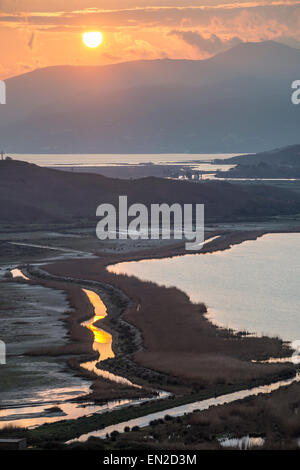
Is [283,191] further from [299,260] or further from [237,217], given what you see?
[299,260]

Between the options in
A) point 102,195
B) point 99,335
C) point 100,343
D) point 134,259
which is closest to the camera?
point 100,343

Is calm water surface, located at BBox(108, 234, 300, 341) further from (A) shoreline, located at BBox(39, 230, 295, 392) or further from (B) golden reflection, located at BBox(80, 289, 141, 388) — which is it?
(B) golden reflection, located at BBox(80, 289, 141, 388)

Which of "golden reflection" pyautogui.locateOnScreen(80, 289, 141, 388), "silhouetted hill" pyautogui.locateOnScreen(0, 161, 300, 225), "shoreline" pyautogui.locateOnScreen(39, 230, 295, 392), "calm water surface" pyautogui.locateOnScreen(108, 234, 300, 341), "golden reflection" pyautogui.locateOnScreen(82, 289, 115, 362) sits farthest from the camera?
"silhouetted hill" pyautogui.locateOnScreen(0, 161, 300, 225)

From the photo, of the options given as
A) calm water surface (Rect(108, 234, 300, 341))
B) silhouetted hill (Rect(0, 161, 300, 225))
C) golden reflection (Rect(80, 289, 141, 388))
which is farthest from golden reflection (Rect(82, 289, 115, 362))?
silhouetted hill (Rect(0, 161, 300, 225))

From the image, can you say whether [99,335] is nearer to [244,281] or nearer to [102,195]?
[244,281]

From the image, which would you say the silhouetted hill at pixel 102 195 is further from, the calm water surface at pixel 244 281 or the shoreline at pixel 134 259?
the calm water surface at pixel 244 281

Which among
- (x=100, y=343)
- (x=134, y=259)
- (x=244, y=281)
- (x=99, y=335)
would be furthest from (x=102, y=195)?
(x=100, y=343)
